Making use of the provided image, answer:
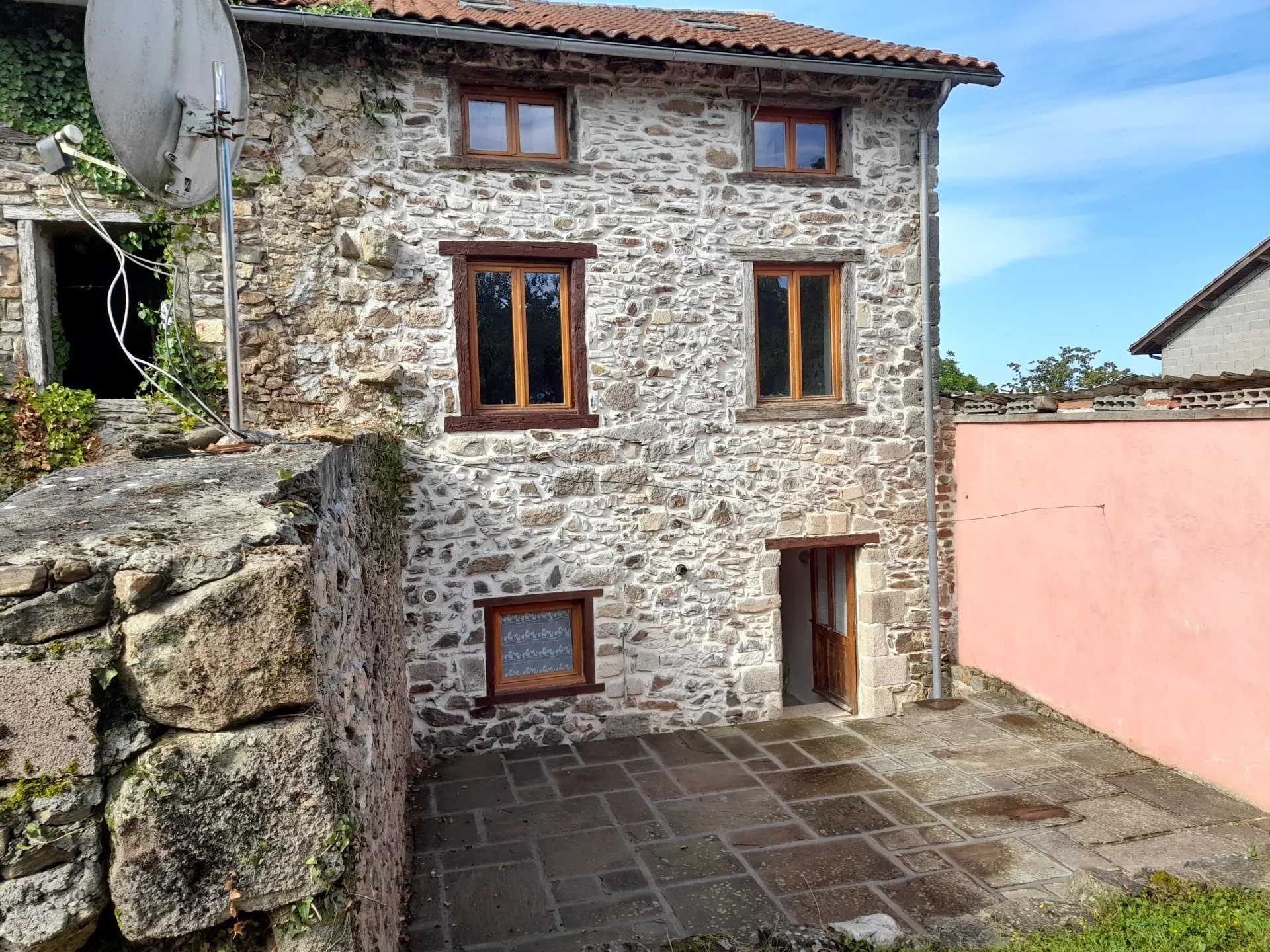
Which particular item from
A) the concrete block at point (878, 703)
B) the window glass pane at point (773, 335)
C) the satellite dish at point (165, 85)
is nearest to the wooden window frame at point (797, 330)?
the window glass pane at point (773, 335)

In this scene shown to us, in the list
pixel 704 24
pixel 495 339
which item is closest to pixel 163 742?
pixel 495 339

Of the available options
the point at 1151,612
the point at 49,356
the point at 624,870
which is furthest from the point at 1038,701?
the point at 49,356

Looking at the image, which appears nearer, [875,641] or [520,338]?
[520,338]

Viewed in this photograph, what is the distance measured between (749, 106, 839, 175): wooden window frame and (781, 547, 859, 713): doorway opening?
3367 millimetres

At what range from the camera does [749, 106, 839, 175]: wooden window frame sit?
692 cm

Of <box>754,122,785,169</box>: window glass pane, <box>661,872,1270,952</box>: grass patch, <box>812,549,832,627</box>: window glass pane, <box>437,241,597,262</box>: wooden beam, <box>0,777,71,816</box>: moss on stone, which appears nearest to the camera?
<box>0,777,71,816</box>: moss on stone

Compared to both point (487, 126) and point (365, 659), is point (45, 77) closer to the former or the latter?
point (487, 126)

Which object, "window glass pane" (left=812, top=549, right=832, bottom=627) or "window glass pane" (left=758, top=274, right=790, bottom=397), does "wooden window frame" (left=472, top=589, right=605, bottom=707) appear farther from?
"window glass pane" (left=812, top=549, right=832, bottom=627)

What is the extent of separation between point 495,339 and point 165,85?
3.51 meters

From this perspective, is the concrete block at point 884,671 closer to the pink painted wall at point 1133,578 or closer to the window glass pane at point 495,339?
the pink painted wall at point 1133,578

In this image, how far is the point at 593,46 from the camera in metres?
6.05

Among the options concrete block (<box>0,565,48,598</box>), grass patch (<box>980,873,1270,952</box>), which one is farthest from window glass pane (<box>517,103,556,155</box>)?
grass patch (<box>980,873,1270,952</box>)

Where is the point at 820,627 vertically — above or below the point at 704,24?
below

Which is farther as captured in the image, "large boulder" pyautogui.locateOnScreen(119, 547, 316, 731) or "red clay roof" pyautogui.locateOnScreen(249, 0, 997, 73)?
"red clay roof" pyautogui.locateOnScreen(249, 0, 997, 73)
